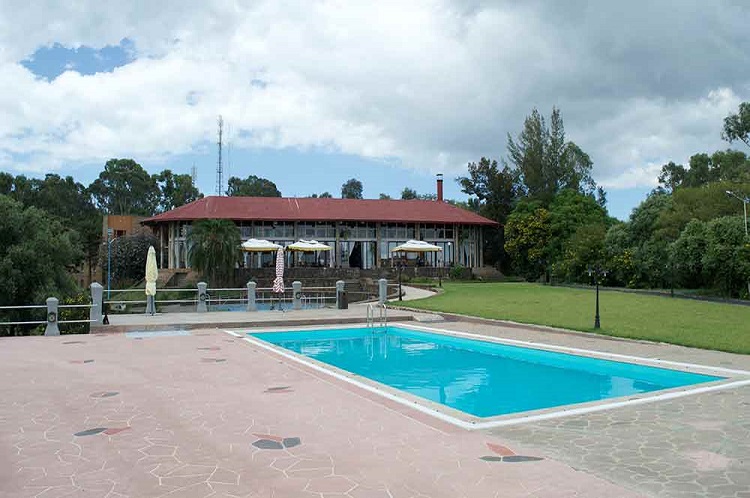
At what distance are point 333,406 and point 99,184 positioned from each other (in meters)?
82.1

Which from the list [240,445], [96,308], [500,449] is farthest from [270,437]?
[96,308]

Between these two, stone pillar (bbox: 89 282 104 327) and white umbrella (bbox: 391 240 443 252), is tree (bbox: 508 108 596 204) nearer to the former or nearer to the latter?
white umbrella (bbox: 391 240 443 252)

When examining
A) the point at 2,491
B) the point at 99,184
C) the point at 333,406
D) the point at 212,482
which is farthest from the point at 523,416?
the point at 99,184

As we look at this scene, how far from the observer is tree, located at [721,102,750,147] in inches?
2126

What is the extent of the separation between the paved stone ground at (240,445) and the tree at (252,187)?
80107mm

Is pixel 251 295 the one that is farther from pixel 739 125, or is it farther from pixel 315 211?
pixel 739 125

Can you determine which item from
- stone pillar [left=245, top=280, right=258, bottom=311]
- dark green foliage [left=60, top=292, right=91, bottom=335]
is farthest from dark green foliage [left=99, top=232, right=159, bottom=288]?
stone pillar [left=245, top=280, right=258, bottom=311]

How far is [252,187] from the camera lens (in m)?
91.4

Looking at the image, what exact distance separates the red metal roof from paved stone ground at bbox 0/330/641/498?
116ft

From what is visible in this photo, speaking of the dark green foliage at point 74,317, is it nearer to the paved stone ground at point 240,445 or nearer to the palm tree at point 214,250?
the paved stone ground at point 240,445

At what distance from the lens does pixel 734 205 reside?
29.3 meters

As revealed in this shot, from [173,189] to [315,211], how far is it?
41.0 meters

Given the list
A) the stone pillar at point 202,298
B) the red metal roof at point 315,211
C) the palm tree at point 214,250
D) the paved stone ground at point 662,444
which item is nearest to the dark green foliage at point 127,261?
the red metal roof at point 315,211

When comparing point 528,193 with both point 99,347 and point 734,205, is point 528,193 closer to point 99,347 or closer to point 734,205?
point 734,205
